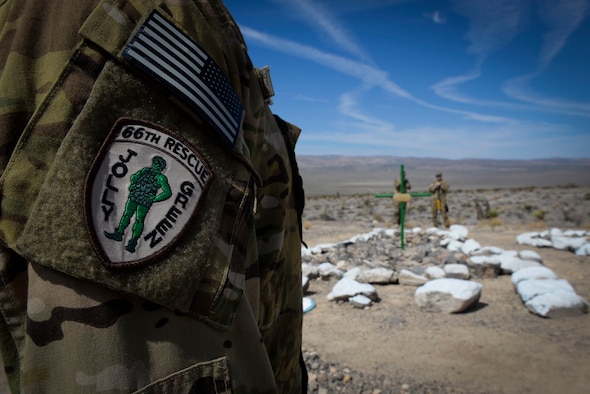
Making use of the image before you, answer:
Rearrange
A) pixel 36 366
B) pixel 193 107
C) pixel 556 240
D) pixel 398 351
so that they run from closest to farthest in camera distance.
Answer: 1. pixel 36 366
2. pixel 193 107
3. pixel 398 351
4. pixel 556 240

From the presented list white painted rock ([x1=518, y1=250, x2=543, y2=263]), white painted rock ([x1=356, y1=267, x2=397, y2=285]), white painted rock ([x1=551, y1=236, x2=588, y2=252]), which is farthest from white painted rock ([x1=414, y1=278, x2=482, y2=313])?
white painted rock ([x1=551, y1=236, x2=588, y2=252])

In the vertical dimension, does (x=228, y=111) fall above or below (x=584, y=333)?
above

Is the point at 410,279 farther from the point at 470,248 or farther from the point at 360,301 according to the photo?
the point at 470,248

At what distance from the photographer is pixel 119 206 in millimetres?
464

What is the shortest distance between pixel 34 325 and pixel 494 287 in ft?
17.1

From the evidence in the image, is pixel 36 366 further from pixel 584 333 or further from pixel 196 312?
pixel 584 333

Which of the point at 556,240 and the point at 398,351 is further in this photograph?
the point at 556,240

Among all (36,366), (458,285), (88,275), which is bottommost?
(458,285)

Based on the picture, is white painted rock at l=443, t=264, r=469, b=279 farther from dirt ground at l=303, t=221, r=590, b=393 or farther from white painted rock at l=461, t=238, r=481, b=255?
white painted rock at l=461, t=238, r=481, b=255

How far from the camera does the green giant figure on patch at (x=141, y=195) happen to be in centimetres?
47

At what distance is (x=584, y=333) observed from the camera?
3.42m

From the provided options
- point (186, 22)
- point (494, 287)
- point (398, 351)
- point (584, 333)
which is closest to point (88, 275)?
point (186, 22)

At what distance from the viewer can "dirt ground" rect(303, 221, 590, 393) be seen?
2.84 metres

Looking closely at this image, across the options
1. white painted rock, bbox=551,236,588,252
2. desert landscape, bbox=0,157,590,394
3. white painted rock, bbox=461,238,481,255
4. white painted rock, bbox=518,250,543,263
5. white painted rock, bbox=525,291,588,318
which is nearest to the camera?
desert landscape, bbox=0,157,590,394
